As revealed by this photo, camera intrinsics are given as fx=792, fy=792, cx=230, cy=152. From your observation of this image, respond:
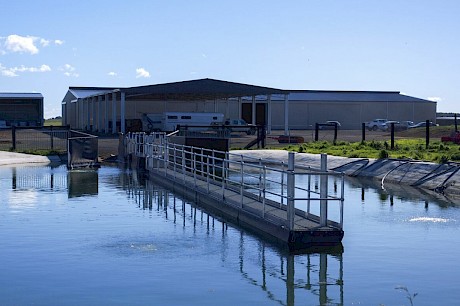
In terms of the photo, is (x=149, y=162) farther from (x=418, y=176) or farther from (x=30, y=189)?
(x=418, y=176)

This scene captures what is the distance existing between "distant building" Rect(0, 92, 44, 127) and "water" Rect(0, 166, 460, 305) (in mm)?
65261

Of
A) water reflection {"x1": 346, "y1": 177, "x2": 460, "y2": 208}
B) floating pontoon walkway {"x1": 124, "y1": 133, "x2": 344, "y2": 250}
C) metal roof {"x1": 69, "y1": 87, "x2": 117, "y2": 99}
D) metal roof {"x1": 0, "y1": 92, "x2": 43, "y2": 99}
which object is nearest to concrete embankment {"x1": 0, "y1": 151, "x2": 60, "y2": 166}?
floating pontoon walkway {"x1": 124, "y1": 133, "x2": 344, "y2": 250}

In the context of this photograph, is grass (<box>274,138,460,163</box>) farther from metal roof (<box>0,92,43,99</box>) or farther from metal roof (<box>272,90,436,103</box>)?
metal roof (<box>0,92,43,99</box>)

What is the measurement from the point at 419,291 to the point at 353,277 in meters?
1.37

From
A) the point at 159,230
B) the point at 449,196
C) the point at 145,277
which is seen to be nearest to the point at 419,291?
the point at 145,277

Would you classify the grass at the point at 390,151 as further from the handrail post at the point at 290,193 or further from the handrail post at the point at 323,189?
the handrail post at the point at 290,193

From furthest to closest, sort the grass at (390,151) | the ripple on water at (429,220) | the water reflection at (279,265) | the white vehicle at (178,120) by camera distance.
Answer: the white vehicle at (178,120) < the grass at (390,151) < the ripple on water at (429,220) < the water reflection at (279,265)

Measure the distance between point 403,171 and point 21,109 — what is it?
6783 centimetres

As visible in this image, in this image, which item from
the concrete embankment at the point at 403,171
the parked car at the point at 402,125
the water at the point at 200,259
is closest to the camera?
the water at the point at 200,259

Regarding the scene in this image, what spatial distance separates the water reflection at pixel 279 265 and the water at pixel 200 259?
0.06 ft

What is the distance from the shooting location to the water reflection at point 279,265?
486 inches

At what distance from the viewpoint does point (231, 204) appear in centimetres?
2003

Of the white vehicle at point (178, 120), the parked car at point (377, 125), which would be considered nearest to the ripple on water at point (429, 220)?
the white vehicle at point (178, 120)

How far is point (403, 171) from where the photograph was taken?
103 feet
